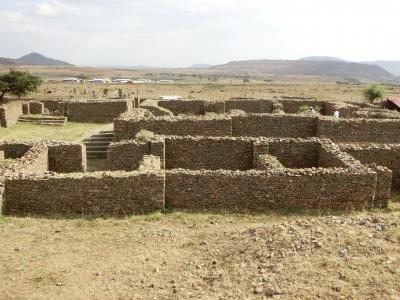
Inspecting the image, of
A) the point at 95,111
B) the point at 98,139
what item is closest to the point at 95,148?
the point at 98,139

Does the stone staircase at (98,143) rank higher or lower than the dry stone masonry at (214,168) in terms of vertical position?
lower

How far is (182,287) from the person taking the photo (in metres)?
7.97

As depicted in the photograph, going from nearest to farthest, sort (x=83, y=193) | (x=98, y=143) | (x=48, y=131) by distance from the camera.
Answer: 1. (x=83, y=193)
2. (x=98, y=143)
3. (x=48, y=131)

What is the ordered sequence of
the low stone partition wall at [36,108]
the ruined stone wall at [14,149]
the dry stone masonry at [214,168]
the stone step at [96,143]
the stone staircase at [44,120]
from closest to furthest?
the dry stone masonry at [214,168], the ruined stone wall at [14,149], the stone step at [96,143], the stone staircase at [44,120], the low stone partition wall at [36,108]

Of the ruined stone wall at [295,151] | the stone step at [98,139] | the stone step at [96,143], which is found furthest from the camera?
the stone step at [98,139]

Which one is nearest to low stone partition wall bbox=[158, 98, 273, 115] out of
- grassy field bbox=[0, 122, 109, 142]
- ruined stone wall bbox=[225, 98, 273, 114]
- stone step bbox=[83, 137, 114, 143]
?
ruined stone wall bbox=[225, 98, 273, 114]

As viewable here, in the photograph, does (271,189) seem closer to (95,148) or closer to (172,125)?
(172,125)

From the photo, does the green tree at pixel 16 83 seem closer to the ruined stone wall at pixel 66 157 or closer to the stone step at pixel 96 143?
the stone step at pixel 96 143

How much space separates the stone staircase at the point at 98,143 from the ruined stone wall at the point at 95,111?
6748mm

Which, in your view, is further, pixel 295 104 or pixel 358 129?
pixel 295 104

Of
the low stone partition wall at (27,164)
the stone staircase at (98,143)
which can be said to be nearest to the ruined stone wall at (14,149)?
the low stone partition wall at (27,164)

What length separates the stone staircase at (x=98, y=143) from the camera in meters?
20.8

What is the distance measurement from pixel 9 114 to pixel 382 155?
77.1 feet

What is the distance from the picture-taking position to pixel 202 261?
9031 millimetres
